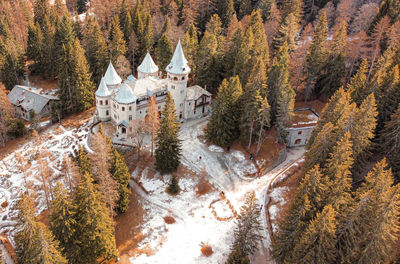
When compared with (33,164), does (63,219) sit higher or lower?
higher

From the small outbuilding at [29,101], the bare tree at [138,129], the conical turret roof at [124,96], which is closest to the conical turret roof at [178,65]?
the conical turret roof at [124,96]

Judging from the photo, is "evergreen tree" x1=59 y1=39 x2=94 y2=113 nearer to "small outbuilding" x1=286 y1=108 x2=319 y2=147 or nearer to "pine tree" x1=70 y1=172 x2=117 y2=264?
"pine tree" x1=70 y1=172 x2=117 y2=264

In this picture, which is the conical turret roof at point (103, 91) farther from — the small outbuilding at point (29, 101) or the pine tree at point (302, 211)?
the pine tree at point (302, 211)

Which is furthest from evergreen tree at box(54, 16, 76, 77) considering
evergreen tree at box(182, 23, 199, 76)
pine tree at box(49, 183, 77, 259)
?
pine tree at box(49, 183, 77, 259)

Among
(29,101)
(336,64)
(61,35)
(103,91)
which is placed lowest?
(29,101)

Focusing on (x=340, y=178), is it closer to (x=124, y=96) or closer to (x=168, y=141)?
(x=168, y=141)

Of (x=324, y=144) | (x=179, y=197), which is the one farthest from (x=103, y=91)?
(x=324, y=144)

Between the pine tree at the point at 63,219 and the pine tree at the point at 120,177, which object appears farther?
the pine tree at the point at 120,177
